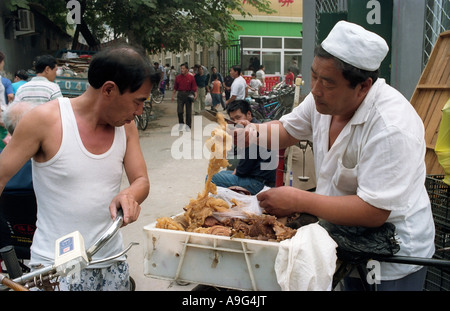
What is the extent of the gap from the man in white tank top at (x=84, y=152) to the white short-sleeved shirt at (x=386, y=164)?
3.03ft

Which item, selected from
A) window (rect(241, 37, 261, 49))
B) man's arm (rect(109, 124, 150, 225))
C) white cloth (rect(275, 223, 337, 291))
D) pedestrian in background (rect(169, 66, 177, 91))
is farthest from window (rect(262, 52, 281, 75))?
white cloth (rect(275, 223, 337, 291))

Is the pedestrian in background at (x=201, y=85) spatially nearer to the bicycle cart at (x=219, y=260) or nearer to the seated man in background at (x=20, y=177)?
the seated man in background at (x=20, y=177)

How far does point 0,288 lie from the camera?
4.67 ft

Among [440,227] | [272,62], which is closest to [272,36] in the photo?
[272,62]

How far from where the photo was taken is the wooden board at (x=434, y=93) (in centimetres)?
400

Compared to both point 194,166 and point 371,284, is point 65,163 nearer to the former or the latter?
point 371,284

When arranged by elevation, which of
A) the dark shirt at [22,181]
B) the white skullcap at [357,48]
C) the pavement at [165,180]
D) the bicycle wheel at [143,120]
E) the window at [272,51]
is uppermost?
the window at [272,51]

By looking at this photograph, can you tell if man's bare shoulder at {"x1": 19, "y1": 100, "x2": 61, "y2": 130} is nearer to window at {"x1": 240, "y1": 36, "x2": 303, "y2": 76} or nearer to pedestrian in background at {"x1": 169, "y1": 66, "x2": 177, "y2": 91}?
window at {"x1": 240, "y1": 36, "x2": 303, "y2": 76}

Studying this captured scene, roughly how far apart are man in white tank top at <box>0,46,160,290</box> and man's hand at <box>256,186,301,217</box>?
0.60 metres

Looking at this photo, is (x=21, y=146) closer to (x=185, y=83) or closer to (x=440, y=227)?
(x=440, y=227)

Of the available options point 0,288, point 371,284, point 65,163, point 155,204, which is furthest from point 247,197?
point 155,204

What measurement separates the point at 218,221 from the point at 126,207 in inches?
23.9

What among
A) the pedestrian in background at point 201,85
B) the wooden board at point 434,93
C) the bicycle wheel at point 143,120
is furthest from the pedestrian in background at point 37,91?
the pedestrian in background at point 201,85

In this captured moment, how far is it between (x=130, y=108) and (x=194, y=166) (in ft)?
21.4
